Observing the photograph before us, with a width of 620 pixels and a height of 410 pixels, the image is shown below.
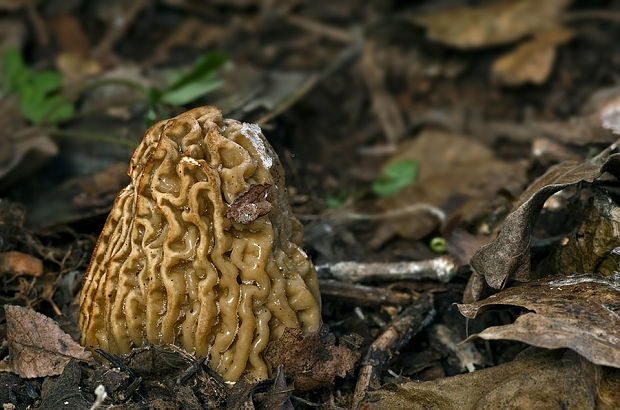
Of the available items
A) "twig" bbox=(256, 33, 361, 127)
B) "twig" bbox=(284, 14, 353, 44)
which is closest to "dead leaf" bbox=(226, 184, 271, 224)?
"twig" bbox=(256, 33, 361, 127)

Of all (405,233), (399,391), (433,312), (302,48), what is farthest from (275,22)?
(399,391)

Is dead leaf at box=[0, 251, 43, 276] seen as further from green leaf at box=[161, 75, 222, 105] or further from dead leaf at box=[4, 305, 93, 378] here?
green leaf at box=[161, 75, 222, 105]

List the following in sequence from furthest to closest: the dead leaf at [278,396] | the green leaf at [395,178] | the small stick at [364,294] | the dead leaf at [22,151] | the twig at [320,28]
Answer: the twig at [320,28] → the green leaf at [395,178] → the dead leaf at [22,151] → the small stick at [364,294] → the dead leaf at [278,396]

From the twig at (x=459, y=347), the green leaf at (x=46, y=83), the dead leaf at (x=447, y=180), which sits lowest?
the dead leaf at (x=447, y=180)

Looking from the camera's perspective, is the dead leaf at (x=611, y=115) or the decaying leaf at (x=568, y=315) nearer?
the decaying leaf at (x=568, y=315)

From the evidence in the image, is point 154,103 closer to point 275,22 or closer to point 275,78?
point 275,78

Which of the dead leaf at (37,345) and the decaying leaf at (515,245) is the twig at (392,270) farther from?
the dead leaf at (37,345)

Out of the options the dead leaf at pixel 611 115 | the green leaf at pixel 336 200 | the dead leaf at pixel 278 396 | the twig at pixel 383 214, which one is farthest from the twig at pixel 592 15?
the dead leaf at pixel 278 396

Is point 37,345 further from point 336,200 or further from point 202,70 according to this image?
point 336,200

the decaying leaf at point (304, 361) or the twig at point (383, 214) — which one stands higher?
the decaying leaf at point (304, 361)
